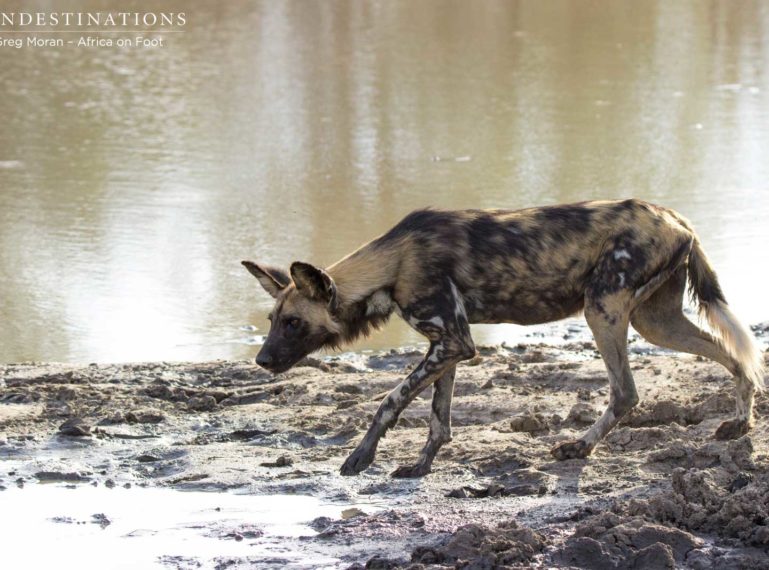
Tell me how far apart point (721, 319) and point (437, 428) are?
119 cm

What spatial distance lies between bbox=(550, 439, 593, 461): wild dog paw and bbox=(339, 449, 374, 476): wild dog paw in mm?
690

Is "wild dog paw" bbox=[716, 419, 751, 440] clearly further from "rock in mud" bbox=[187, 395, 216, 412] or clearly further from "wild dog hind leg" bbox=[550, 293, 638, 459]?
"rock in mud" bbox=[187, 395, 216, 412]

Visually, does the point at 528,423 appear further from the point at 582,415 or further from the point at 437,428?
the point at 437,428

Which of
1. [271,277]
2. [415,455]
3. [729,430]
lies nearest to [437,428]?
[415,455]

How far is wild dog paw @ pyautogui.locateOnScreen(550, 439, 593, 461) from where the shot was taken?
505 cm

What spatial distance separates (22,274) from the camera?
8.04 metres

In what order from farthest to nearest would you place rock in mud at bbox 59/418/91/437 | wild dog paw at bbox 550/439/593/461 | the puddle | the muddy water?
1. the muddy water
2. rock in mud at bbox 59/418/91/437
3. wild dog paw at bbox 550/439/593/461
4. the puddle

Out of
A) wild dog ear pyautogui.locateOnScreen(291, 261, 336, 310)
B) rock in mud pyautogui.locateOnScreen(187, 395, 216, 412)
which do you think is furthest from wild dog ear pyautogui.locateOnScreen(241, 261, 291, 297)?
rock in mud pyautogui.locateOnScreen(187, 395, 216, 412)

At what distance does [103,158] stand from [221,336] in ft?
13.7

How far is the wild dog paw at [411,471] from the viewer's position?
5055 mm

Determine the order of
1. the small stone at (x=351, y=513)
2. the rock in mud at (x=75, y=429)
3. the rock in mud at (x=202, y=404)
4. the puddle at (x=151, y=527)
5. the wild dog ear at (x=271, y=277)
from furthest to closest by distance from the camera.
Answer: the rock in mud at (x=202, y=404)
the rock in mud at (x=75, y=429)
the wild dog ear at (x=271, y=277)
the small stone at (x=351, y=513)
the puddle at (x=151, y=527)

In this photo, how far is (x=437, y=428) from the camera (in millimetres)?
5289

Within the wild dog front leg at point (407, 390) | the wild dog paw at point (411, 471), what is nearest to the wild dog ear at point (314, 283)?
the wild dog front leg at point (407, 390)

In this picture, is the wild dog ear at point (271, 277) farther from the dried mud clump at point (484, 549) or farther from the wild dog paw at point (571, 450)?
the dried mud clump at point (484, 549)
